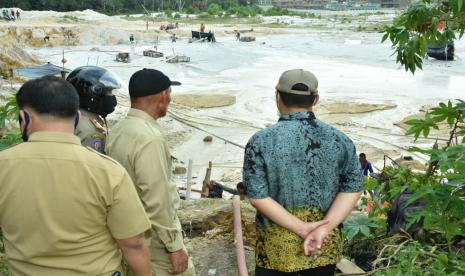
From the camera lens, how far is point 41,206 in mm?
1884

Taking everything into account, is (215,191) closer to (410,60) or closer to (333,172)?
(410,60)

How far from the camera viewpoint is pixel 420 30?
122 inches

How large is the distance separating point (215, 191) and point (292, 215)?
5.46m

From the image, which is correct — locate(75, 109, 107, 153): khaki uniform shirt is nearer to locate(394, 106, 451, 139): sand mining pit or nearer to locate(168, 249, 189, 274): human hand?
locate(168, 249, 189, 274): human hand

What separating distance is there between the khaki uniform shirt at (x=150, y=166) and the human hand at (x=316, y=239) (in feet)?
2.13

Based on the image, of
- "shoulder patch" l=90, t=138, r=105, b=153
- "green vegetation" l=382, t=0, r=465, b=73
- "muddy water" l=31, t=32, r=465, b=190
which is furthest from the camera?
"muddy water" l=31, t=32, r=465, b=190

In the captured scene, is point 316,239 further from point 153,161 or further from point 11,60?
point 11,60

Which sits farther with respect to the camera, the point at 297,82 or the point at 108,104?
the point at 108,104

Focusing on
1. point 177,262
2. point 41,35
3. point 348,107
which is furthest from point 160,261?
point 41,35

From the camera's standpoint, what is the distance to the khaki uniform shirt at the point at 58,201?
1.89m

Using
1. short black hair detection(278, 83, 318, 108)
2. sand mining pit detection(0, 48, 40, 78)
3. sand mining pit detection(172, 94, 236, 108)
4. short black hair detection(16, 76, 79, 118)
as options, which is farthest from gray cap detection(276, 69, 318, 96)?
sand mining pit detection(0, 48, 40, 78)

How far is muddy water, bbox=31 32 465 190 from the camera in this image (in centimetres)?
1664

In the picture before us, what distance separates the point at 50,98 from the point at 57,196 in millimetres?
349

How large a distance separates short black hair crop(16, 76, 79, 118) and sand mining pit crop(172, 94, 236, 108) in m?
18.8
